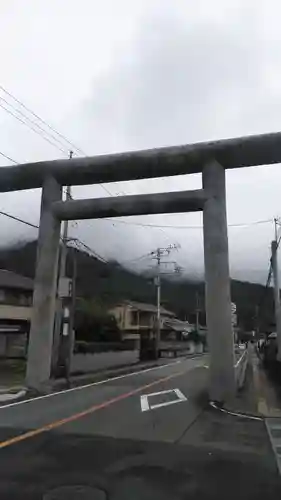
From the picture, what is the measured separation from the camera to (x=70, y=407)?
13055mm

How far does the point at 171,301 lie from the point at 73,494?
83367 millimetres

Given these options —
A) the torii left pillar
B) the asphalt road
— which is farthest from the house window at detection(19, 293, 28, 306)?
the asphalt road

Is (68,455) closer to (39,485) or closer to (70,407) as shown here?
(39,485)

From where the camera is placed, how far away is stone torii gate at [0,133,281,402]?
1510 cm

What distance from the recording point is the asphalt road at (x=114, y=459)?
5.56m

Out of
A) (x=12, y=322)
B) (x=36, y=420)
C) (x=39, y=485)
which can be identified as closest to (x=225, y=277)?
(x=36, y=420)

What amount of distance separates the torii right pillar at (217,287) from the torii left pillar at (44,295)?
5758 millimetres

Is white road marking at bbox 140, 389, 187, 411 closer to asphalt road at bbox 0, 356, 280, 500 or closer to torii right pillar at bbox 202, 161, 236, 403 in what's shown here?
asphalt road at bbox 0, 356, 280, 500

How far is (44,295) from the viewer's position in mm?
17500

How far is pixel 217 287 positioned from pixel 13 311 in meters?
26.6

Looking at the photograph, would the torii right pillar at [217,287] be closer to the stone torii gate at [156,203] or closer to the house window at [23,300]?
the stone torii gate at [156,203]

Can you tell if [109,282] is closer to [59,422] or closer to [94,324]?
[94,324]

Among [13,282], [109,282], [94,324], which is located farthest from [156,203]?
[109,282]

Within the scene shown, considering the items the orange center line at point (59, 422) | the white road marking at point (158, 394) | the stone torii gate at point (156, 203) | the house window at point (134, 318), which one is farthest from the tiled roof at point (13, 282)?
the orange center line at point (59, 422)
